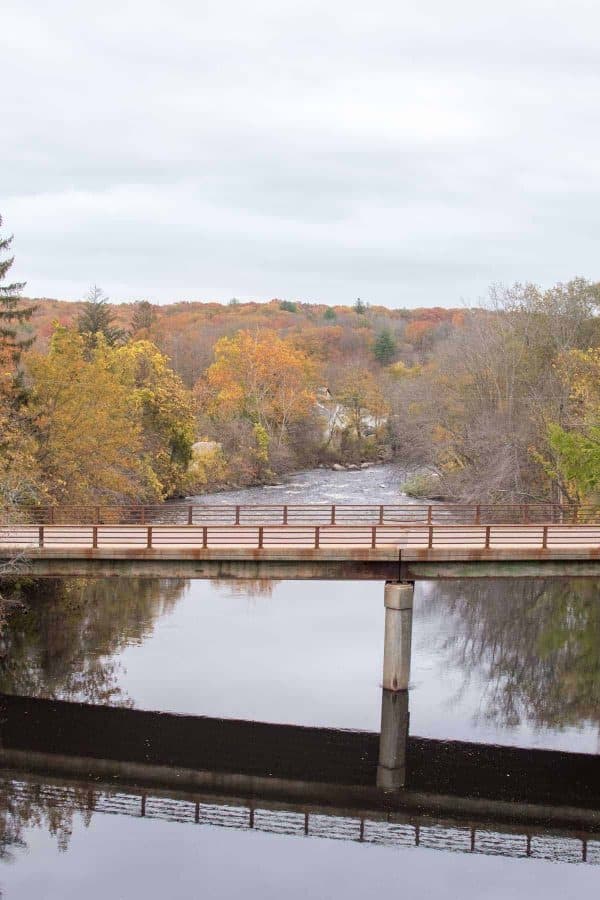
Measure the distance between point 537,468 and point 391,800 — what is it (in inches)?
1315

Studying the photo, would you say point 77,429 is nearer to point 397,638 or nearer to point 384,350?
point 397,638

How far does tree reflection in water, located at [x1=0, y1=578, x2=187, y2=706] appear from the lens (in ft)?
94.2

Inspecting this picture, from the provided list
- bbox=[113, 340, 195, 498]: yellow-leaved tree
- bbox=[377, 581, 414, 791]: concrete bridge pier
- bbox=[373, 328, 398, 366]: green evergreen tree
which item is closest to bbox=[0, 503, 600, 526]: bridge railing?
bbox=[377, 581, 414, 791]: concrete bridge pier

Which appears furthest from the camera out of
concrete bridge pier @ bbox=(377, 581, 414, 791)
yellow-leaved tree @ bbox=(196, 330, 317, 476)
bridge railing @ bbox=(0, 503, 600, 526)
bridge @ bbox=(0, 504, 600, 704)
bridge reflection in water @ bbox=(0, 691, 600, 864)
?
yellow-leaved tree @ bbox=(196, 330, 317, 476)

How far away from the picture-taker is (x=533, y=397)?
5456cm

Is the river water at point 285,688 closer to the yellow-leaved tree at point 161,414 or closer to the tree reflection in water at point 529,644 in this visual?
the tree reflection in water at point 529,644

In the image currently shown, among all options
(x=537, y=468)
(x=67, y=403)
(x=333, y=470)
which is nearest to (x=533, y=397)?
(x=537, y=468)

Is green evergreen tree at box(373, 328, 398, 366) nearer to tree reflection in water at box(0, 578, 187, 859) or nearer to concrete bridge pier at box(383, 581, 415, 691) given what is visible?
tree reflection in water at box(0, 578, 187, 859)

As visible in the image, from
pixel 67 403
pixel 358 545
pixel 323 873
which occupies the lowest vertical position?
pixel 323 873

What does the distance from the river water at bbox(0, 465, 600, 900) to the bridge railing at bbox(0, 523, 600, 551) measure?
3867 millimetres

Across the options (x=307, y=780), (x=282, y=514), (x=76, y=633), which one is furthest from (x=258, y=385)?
(x=307, y=780)

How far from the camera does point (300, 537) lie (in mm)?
30203

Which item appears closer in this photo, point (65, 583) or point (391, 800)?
point (391, 800)

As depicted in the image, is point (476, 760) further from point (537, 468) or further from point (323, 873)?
point (537, 468)
